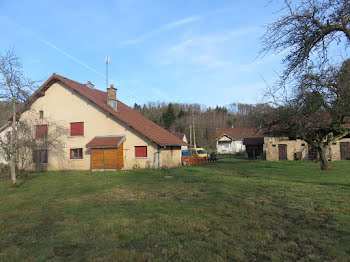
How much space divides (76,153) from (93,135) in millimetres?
2563

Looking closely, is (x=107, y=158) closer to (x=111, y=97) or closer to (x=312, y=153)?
(x=111, y=97)

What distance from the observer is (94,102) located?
22.3m

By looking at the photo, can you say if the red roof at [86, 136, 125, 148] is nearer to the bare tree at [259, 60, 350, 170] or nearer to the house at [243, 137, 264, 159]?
the bare tree at [259, 60, 350, 170]

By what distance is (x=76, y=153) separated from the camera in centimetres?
2381

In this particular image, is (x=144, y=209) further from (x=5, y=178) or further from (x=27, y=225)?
(x=5, y=178)

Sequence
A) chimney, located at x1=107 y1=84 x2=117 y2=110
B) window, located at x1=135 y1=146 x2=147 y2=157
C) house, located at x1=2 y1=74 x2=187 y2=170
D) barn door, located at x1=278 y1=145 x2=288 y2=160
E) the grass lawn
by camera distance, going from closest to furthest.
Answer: the grass lawn → house, located at x1=2 y1=74 x2=187 y2=170 → window, located at x1=135 y1=146 x2=147 y2=157 → chimney, located at x1=107 y1=84 x2=117 y2=110 → barn door, located at x1=278 y1=145 x2=288 y2=160

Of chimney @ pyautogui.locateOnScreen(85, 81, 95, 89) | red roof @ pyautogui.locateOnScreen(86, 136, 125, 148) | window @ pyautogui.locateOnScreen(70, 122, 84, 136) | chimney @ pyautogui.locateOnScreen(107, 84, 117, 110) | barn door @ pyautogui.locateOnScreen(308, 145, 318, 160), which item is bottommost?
barn door @ pyautogui.locateOnScreen(308, 145, 318, 160)

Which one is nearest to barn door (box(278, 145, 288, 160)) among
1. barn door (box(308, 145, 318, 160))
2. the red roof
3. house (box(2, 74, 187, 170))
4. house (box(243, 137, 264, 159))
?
barn door (box(308, 145, 318, 160))

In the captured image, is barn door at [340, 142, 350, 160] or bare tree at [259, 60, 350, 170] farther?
barn door at [340, 142, 350, 160]

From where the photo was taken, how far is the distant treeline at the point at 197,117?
68.4 m

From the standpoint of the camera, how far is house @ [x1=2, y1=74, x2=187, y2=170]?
21.5 meters

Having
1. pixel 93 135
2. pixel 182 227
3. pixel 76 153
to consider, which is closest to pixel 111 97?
pixel 93 135

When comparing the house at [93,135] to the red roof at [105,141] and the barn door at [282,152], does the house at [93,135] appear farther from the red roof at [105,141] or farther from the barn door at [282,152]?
the barn door at [282,152]

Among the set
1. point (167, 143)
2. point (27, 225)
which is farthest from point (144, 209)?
point (167, 143)
